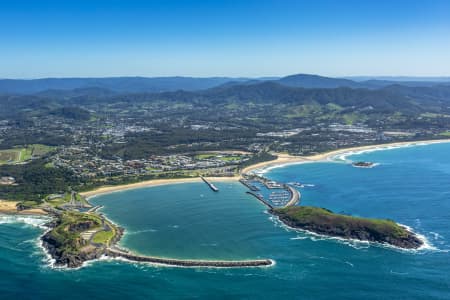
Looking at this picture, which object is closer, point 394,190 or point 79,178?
point 394,190

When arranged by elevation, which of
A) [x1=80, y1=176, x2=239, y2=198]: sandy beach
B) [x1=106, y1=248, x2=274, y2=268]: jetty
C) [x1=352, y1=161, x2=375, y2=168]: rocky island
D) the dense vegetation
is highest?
[x1=352, y1=161, x2=375, y2=168]: rocky island

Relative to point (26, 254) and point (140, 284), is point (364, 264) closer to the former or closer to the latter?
point (140, 284)

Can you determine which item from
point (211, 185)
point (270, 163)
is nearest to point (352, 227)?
point (211, 185)

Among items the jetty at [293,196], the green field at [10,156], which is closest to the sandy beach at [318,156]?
the jetty at [293,196]

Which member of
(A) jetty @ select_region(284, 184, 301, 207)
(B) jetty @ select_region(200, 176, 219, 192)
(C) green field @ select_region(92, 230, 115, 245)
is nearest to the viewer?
(C) green field @ select_region(92, 230, 115, 245)

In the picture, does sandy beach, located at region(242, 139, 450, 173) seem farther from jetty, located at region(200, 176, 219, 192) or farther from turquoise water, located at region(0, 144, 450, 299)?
turquoise water, located at region(0, 144, 450, 299)

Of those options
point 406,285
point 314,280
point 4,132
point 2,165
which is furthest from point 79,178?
point 4,132

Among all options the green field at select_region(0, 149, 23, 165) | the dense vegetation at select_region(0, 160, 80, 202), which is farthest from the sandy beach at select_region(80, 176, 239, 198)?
the green field at select_region(0, 149, 23, 165)
